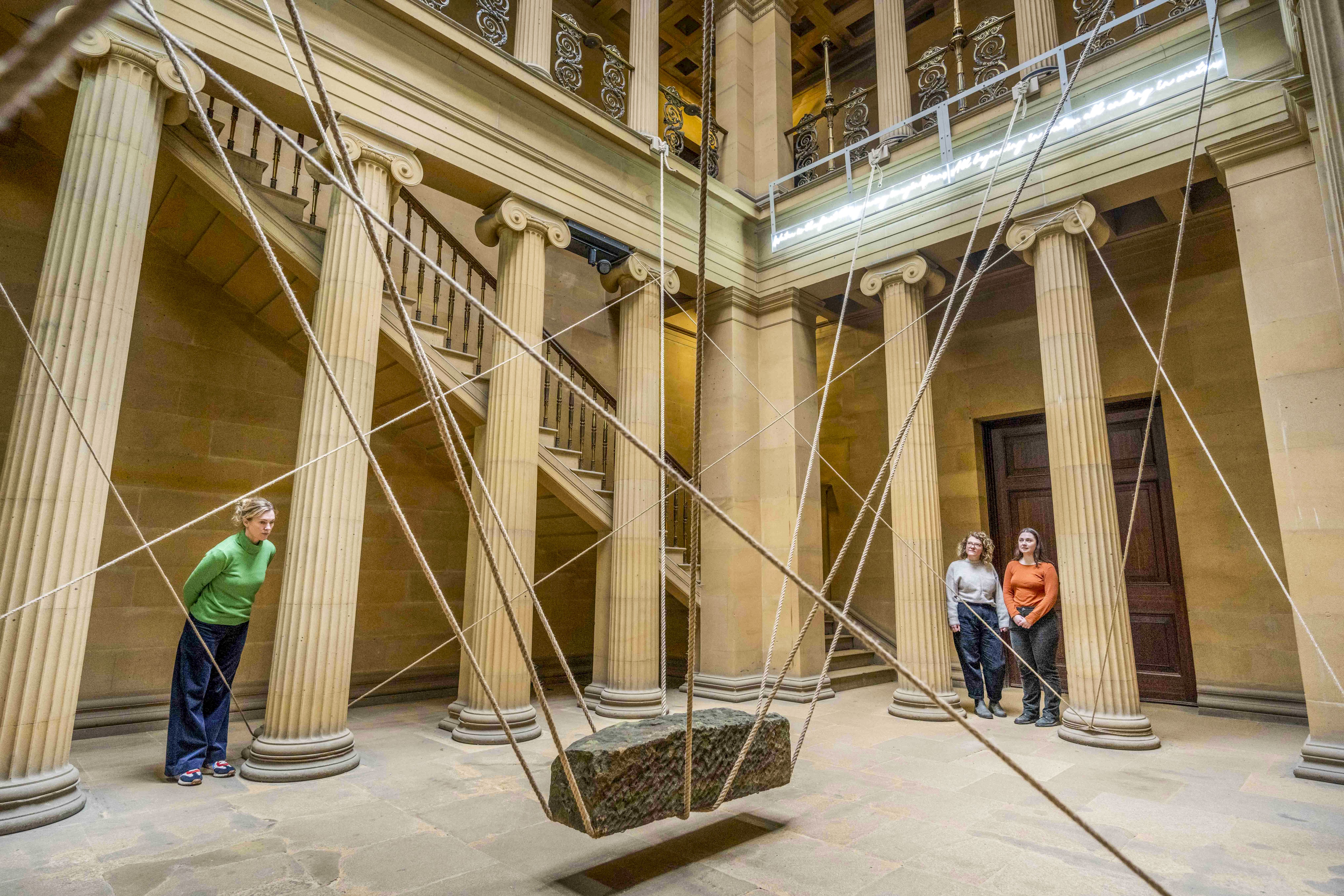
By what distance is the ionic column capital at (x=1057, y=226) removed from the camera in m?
5.97

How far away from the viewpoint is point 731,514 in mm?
7637

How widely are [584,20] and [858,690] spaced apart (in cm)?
931

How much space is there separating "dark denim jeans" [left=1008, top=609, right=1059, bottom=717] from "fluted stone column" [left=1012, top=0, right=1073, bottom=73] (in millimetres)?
4905

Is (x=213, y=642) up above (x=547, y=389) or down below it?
below

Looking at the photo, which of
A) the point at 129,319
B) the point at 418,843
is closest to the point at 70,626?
the point at 129,319

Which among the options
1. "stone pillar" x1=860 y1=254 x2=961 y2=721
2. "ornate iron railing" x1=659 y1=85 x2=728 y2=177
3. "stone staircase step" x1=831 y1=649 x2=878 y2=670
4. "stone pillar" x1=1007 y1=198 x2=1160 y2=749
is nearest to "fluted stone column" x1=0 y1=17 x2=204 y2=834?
"ornate iron railing" x1=659 y1=85 x2=728 y2=177

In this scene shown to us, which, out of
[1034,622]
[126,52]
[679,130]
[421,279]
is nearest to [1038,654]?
[1034,622]

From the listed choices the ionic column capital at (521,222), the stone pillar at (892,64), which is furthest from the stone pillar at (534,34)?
the stone pillar at (892,64)

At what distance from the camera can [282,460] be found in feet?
21.5

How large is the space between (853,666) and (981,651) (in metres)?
2.27

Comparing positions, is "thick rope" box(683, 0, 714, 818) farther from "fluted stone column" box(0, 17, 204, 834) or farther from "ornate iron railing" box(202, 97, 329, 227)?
"ornate iron railing" box(202, 97, 329, 227)

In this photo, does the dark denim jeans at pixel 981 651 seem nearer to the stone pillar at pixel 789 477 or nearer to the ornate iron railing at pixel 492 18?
the stone pillar at pixel 789 477

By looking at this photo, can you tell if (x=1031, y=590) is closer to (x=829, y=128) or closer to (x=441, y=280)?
(x=829, y=128)

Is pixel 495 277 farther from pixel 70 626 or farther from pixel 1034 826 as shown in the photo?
pixel 1034 826
